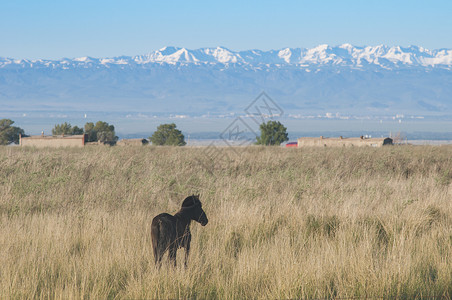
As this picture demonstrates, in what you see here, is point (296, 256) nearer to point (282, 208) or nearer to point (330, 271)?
point (330, 271)

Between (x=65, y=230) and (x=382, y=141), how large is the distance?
73.8 metres

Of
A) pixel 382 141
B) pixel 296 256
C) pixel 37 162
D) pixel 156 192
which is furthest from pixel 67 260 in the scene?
pixel 382 141

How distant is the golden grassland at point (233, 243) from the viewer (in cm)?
486

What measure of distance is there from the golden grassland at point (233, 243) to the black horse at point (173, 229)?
23 cm

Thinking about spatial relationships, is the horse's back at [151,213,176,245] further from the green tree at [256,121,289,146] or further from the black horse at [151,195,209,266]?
the green tree at [256,121,289,146]

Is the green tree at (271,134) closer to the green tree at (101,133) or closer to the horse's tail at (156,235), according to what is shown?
the green tree at (101,133)

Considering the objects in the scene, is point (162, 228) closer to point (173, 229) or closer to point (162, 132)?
point (173, 229)

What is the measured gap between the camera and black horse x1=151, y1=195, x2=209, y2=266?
461cm

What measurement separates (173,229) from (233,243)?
74.5 inches

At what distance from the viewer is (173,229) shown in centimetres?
470

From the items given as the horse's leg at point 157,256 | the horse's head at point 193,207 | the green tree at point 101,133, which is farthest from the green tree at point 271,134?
the horse's leg at point 157,256

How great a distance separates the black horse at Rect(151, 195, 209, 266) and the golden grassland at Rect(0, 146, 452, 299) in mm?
227

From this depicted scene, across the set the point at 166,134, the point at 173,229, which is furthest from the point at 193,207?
the point at 166,134

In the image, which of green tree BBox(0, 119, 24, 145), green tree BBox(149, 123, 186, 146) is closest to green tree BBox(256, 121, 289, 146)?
green tree BBox(149, 123, 186, 146)
